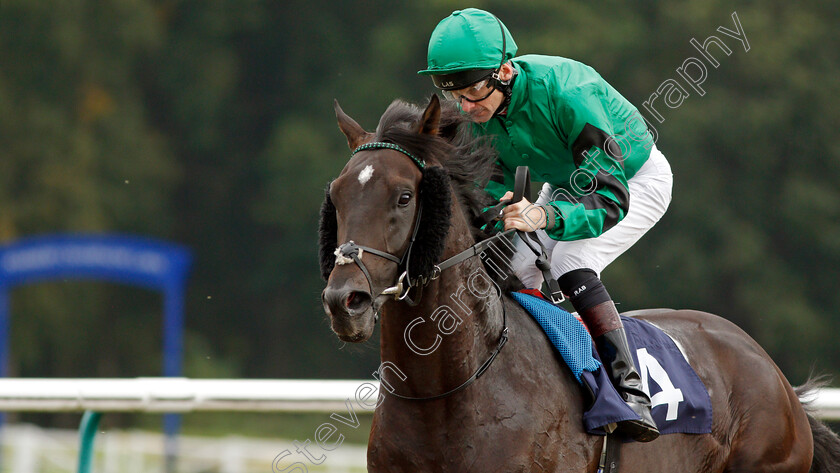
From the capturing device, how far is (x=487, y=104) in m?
3.56

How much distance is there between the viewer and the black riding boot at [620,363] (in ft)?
11.1

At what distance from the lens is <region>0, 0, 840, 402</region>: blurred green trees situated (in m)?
18.3

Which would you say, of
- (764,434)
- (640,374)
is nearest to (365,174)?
(640,374)

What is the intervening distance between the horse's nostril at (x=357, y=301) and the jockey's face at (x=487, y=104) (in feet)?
3.14

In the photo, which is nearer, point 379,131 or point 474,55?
point 379,131

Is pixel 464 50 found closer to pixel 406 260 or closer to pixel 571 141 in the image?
pixel 571 141

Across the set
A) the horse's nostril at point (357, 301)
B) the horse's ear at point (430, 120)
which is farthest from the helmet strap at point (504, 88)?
the horse's nostril at point (357, 301)

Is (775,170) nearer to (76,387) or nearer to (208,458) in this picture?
(208,458)

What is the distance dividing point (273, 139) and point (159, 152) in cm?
235

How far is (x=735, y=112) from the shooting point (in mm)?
18656

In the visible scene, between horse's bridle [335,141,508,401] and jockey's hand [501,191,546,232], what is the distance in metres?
0.06

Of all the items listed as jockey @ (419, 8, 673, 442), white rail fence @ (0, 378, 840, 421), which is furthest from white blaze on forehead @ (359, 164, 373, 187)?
white rail fence @ (0, 378, 840, 421)

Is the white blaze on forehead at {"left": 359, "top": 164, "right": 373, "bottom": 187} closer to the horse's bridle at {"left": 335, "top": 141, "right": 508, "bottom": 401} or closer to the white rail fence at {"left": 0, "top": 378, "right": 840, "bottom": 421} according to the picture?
the horse's bridle at {"left": 335, "top": 141, "right": 508, "bottom": 401}

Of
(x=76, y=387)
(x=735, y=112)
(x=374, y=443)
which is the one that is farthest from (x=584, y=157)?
(x=735, y=112)
